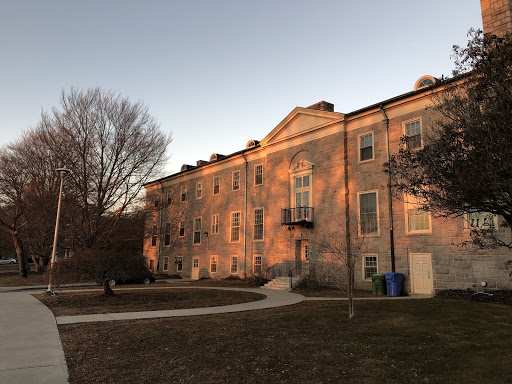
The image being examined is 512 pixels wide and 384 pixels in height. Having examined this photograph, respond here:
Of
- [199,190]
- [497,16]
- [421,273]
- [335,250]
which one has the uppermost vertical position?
[497,16]

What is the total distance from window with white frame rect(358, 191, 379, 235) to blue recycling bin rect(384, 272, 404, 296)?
260 cm

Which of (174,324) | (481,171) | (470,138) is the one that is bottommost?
(174,324)

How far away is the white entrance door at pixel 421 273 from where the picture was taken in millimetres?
17594

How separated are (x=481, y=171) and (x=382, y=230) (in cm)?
1364

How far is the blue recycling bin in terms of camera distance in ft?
58.4

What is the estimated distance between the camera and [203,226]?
34.3m

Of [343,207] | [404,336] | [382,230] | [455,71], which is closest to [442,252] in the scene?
[382,230]

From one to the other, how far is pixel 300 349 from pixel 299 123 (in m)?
19.6

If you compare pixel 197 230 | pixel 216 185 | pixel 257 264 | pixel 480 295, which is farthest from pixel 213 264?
pixel 480 295

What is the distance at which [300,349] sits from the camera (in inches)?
300

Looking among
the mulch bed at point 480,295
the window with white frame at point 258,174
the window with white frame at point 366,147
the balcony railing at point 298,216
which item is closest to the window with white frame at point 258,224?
the window with white frame at point 258,174

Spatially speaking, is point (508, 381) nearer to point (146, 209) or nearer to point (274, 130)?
point (274, 130)

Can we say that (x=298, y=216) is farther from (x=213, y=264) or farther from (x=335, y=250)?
(x=213, y=264)

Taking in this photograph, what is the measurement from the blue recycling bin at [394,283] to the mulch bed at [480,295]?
190 centimetres
